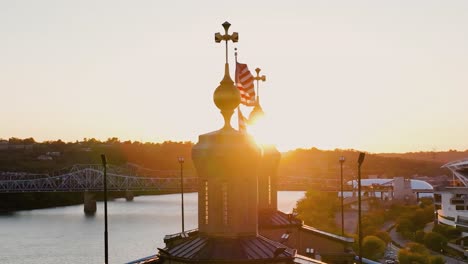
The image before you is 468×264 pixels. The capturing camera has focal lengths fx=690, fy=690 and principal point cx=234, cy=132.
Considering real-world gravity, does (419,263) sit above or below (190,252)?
below

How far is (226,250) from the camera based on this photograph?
14.0 m

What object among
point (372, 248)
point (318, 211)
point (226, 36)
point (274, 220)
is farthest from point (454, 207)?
point (226, 36)

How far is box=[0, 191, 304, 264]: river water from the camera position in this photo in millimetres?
69500

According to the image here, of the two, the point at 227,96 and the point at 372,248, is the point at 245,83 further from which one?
the point at 372,248

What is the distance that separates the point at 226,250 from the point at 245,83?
25.8 feet

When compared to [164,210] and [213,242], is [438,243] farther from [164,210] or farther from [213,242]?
[164,210]

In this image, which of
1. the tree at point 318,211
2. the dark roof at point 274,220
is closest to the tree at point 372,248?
the tree at point 318,211

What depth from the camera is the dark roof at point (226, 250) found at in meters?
13.7

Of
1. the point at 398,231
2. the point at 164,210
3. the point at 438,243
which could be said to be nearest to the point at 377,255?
the point at 438,243

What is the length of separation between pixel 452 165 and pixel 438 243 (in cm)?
4855

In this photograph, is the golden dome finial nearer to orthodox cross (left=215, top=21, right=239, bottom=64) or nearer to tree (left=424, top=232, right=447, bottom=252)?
orthodox cross (left=215, top=21, right=239, bottom=64)

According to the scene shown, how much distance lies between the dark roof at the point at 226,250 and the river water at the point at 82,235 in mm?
50055

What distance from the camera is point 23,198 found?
6284 inches

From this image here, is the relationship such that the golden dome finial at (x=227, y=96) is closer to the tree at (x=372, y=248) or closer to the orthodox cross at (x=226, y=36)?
the orthodox cross at (x=226, y=36)
